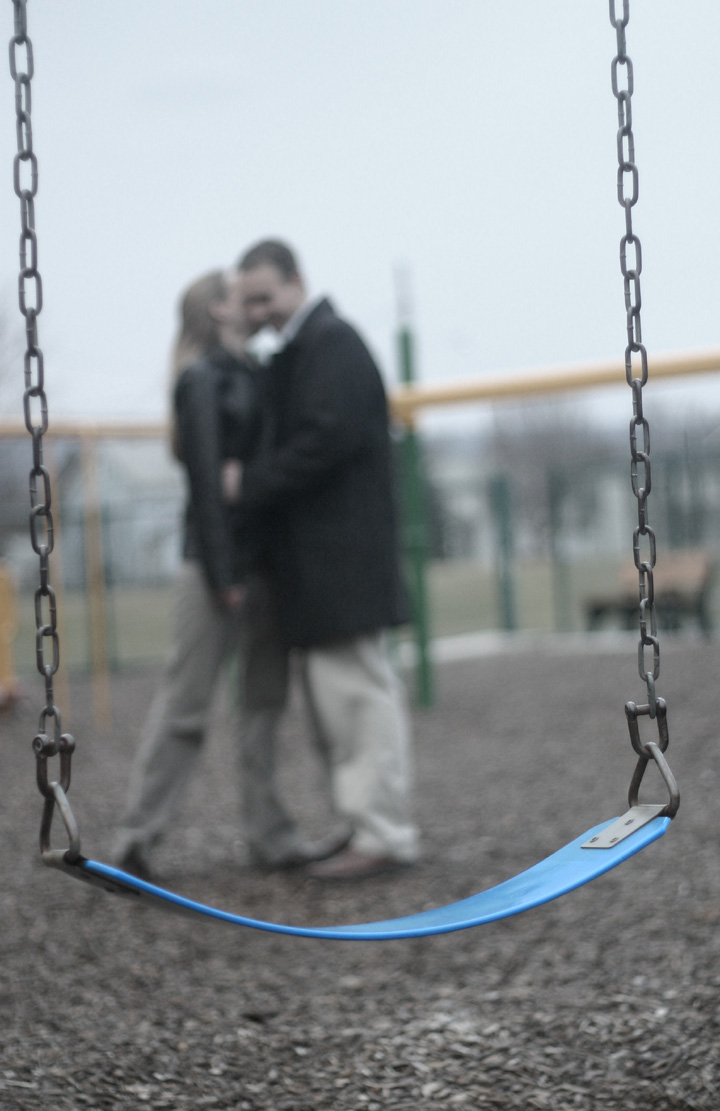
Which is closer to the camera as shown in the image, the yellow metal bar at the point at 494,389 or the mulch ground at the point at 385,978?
the mulch ground at the point at 385,978

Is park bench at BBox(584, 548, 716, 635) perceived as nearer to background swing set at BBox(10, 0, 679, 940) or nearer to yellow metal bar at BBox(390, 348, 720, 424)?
yellow metal bar at BBox(390, 348, 720, 424)

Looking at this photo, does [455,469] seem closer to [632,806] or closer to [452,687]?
[452,687]

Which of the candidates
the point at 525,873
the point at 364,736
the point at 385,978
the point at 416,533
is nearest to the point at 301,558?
the point at 364,736

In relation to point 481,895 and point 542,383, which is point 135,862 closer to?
point 481,895

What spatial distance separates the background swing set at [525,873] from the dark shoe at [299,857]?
157 cm

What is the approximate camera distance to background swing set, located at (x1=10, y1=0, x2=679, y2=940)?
154 centimetres

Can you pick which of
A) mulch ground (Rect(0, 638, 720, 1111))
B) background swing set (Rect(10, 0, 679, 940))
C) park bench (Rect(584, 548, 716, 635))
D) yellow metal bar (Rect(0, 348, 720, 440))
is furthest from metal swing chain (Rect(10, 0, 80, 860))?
park bench (Rect(584, 548, 716, 635))

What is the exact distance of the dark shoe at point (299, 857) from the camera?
10.7ft

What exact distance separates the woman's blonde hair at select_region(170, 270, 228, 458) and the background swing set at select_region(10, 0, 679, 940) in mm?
1586

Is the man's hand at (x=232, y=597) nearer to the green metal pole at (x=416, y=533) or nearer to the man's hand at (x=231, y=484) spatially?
the man's hand at (x=231, y=484)

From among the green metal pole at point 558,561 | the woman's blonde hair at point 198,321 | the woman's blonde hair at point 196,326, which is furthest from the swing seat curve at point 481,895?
the green metal pole at point 558,561

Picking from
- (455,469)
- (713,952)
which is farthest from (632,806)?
(455,469)

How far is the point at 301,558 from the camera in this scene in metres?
3.07

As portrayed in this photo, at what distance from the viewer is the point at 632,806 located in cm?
170
